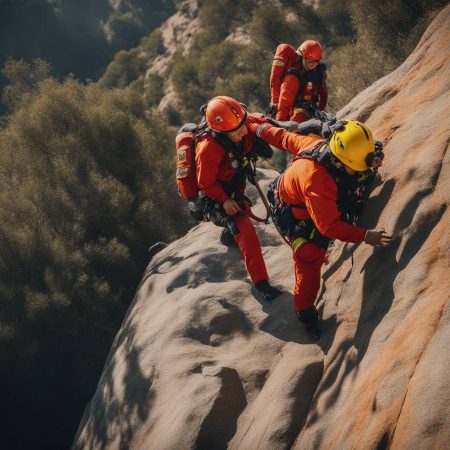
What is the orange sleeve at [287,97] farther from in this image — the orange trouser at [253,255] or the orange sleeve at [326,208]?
the orange sleeve at [326,208]

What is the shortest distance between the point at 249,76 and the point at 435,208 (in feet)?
103

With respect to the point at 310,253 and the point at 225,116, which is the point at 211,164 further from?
the point at 310,253

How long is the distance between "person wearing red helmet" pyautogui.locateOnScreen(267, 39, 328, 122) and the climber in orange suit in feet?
8.51

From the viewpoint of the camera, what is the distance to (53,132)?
21.5m

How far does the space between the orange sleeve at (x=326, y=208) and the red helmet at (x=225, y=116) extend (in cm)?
194

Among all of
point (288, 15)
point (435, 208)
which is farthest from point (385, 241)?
point (288, 15)

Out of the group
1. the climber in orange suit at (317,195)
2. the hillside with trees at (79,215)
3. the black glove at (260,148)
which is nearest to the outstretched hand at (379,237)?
the climber in orange suit at (317,195)

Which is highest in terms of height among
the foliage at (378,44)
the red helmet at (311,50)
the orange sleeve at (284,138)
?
the foliage at (378,44)

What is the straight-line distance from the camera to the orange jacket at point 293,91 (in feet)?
28.8

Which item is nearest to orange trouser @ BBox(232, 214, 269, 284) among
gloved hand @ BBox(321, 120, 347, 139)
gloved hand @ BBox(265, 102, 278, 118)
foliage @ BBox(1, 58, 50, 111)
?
gloved hand @ BBox(321, 120, 347, 139)

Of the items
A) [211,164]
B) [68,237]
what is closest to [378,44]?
[68,237]

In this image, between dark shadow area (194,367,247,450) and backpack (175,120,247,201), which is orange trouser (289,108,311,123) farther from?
dark shadow area (194,367,247,450)

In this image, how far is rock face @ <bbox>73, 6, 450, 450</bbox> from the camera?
4043 mm

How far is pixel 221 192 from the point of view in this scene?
278 inches
